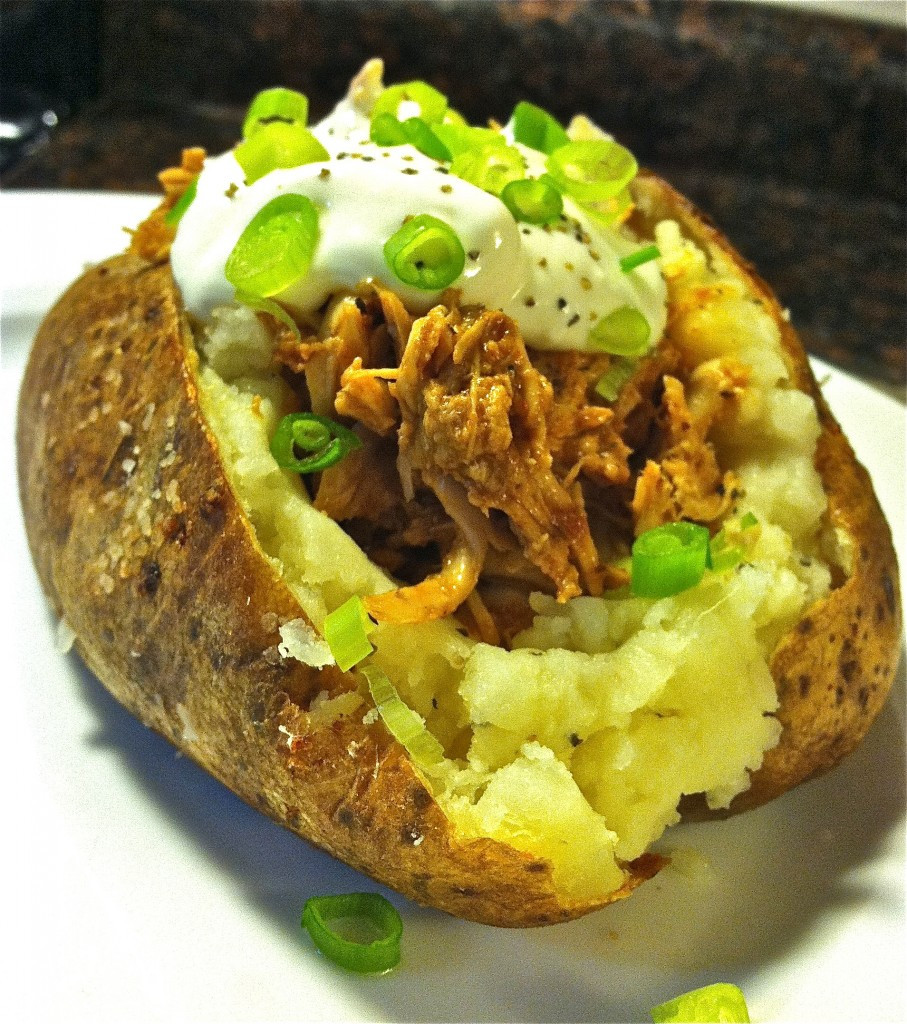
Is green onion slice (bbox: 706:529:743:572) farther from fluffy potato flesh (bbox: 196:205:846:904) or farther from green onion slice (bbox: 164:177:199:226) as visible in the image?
green onion slice (bbox: 164:177:199:226)

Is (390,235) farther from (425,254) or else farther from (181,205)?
(181,205)

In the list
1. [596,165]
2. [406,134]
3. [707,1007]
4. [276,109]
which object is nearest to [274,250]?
[406,134]

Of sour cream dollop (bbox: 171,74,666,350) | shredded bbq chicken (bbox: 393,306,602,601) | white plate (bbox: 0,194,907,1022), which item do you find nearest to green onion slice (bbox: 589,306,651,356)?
sour cream dollop (bbox: 171,74,666,350)

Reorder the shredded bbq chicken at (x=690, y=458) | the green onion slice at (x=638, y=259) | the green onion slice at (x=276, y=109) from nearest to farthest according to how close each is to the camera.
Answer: the shredded bbq chicken at (x=690, y=458) < the green onion slice at (x=638, y=259) < the green onion slice at (x=276, y=109)

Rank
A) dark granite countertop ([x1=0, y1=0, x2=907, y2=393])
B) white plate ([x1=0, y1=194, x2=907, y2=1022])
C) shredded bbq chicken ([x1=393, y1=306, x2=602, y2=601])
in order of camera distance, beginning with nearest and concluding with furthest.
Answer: white plate ([x1=0, y1=194, x2=907, y2=1022]) < shredded bbq chicken ([x1=393, y1=306, x2=602, y2=601]) < dark granite countertop ([x1=0, y1=0, x2=907, y2=393])

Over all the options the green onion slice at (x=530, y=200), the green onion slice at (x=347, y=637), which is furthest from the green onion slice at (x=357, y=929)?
the green onion slice at (x=530, y=200)

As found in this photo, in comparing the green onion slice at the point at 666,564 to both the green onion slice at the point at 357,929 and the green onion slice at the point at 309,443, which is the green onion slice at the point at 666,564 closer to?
the green onion slice at the point at 309,443
